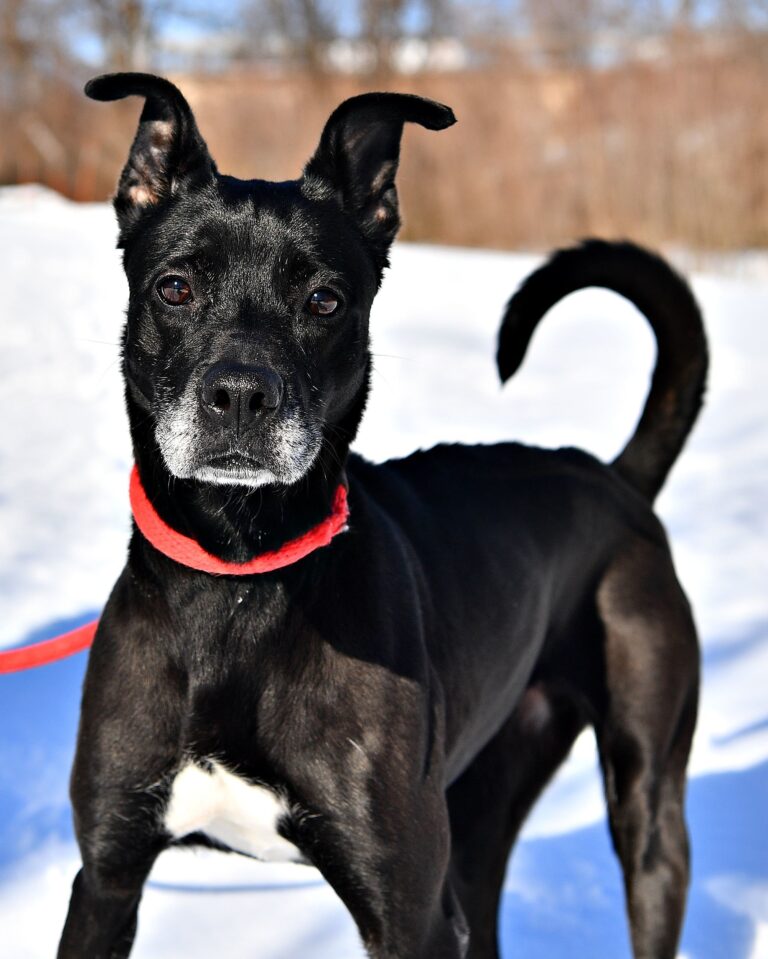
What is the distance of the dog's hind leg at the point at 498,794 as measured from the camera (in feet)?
10.2

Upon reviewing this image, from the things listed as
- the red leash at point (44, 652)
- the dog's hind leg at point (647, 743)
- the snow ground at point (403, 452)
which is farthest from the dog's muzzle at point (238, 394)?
the snow ground at point (403, 452)

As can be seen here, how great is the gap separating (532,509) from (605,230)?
10.4 meters

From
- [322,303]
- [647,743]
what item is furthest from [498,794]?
[322,303]

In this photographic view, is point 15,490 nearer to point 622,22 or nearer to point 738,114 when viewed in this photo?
point 738,114

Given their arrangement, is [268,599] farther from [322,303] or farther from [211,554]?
[322,303]

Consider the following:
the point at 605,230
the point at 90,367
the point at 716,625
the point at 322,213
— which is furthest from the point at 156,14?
the point at 322,213

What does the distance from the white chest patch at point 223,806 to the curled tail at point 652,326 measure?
4.11ft

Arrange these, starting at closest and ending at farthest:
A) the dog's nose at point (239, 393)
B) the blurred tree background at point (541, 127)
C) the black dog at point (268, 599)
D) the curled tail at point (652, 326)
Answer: the dog's nose at point (239, 393) < the black dog at point (268, 599) < the curled tail at point (652, 326) < the blurred tree background at point (541, 127)

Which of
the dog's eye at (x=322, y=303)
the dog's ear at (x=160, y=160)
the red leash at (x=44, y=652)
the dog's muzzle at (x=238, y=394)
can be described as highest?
the dog's ear at (x=160, y=160)

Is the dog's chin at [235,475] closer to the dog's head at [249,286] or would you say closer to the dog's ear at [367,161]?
the dog's head at [249,286]

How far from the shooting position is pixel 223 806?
234 centimetres

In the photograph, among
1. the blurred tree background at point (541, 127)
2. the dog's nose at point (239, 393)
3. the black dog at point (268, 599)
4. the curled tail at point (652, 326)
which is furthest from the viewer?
the blurred tree background at point (541, 127)

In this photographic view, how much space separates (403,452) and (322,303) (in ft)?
13.1

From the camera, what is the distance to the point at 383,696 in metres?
2.35
